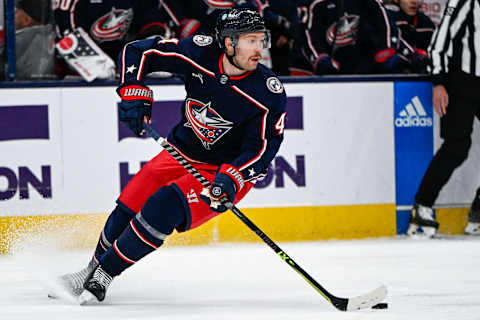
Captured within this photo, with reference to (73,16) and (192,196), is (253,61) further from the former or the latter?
(73,16)

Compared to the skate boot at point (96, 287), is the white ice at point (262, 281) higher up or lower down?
lower down

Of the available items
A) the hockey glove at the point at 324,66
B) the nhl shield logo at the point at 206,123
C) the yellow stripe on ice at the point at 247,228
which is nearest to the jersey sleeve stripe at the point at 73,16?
the yellow stripe on ice at the point at 247,228

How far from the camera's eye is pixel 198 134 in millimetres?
3277

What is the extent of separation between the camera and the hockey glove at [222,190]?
9.66ft

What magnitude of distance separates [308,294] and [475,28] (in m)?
2.21

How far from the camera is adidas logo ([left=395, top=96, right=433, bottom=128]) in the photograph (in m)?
4.88

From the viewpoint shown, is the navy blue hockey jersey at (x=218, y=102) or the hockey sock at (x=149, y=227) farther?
the navy blue hockey jersey at (x=218, y=102)

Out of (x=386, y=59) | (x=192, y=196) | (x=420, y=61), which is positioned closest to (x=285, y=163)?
(x=386, y=59)

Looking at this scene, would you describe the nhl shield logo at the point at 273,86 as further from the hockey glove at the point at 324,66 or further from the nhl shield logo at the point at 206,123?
the hockey glove at the point at 324,66

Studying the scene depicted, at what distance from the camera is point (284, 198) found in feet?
15.6

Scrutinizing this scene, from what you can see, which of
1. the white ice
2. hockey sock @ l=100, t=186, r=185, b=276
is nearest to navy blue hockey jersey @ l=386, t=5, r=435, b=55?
the white ice

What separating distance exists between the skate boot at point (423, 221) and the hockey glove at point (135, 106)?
6.97 ft

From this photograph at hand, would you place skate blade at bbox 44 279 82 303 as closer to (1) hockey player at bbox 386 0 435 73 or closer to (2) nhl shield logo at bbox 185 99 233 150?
(2) nhl shield logo at bbox 185 99 233 150

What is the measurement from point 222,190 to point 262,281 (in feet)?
2.76
